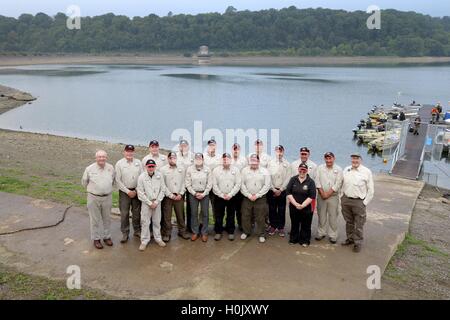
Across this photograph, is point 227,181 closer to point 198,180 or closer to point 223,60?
point 198,180

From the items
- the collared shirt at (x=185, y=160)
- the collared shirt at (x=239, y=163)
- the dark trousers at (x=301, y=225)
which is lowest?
the dark trousers at (x=301, y=225)

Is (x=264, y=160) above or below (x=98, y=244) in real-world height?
above

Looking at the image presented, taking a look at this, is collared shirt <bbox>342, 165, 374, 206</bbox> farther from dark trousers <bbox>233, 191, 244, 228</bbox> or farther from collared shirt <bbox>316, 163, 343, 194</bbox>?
dark trousers <bbox>233, 191, 244, 228</bbox>

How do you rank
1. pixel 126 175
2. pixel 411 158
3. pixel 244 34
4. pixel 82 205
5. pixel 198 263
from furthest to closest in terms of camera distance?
pixel 244 34, pixel 411 158, pixel 82 205, pixel 126 175, pixel 198 263

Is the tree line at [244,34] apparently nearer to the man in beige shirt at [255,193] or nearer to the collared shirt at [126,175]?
the man in beige shirt at [255,193]

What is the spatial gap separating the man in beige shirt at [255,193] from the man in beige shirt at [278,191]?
0.96ft

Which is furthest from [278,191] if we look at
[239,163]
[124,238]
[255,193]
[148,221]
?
[124,238]

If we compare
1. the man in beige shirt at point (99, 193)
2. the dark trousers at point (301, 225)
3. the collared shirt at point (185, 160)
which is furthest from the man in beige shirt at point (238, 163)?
the man in beige shirt at point (99, 193)

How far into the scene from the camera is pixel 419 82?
202ft

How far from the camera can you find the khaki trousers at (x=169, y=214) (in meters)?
6.29

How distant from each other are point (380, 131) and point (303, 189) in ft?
71.4

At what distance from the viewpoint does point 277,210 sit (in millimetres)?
6730
